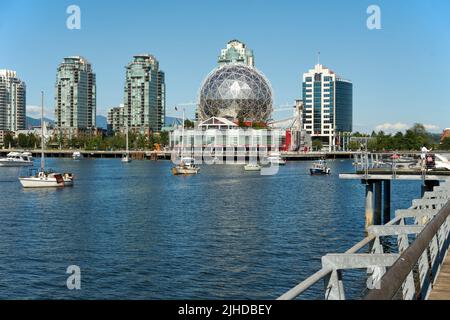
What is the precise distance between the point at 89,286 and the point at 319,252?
12.1m

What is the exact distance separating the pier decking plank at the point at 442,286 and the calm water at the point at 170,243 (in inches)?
449

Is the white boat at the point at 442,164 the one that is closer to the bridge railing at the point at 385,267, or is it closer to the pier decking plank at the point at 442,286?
the pier decking plank at the point at 442,286

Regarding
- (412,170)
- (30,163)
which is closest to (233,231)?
(412,170)

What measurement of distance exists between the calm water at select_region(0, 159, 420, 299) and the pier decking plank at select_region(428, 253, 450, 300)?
449 inches

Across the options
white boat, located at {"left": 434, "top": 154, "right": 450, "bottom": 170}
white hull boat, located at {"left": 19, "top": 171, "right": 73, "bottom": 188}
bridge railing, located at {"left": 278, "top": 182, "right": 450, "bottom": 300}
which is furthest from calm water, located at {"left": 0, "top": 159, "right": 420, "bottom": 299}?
bridge railing, located at {"left": 278, "top": 182, "right": 450, "bottom": 300}

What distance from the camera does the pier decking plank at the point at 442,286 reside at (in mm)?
9675

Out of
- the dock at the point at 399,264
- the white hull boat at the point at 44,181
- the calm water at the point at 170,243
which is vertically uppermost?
the dock at the point at 399,264

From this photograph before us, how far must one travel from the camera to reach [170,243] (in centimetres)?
3497

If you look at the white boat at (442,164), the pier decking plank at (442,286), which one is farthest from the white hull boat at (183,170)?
the pier decking plank at (442,286)

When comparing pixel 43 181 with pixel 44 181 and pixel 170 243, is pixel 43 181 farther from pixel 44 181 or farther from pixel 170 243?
pixel 170 243

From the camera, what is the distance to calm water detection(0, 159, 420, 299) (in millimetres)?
24312

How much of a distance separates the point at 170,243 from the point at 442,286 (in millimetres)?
25441

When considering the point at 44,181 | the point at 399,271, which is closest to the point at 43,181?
the point at 44,181

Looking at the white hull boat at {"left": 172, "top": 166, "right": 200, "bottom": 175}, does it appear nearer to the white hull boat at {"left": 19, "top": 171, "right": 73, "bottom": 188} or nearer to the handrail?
the white hull boat at {"left": 19, "top": 171, "right": 73, "bottom": 188}
